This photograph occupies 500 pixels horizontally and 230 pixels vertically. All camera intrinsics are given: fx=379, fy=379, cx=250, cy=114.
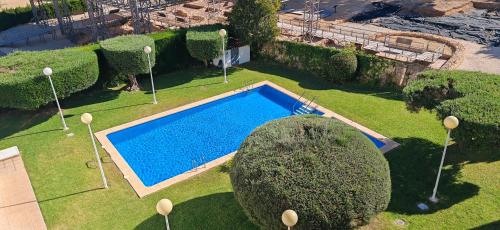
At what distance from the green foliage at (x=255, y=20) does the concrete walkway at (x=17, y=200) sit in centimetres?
1493

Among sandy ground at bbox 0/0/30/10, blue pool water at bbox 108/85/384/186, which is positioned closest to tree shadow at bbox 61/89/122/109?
blue pool water at bbox 108/85/384/186

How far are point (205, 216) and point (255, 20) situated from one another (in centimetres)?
1534

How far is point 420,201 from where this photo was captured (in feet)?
43.0

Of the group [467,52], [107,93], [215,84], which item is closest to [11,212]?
[107,93]

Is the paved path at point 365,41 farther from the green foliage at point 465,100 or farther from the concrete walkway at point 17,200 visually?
the concrete walkway at point 17,200

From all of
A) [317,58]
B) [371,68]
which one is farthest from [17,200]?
[371,68]

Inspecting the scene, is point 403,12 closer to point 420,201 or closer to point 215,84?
point 215,84

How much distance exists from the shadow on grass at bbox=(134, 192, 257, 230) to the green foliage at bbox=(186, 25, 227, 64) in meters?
12.2

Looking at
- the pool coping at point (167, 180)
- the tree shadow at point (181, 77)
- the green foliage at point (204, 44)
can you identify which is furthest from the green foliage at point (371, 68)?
the green foliage at point (204, 44)

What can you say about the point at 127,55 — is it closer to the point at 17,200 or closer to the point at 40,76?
the point at 40,76

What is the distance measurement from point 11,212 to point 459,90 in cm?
1677

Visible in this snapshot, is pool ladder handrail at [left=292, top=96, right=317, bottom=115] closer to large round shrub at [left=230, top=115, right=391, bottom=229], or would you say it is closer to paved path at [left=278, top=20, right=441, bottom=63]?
paved path at [left=278, top=20, right=441, bottom=63]

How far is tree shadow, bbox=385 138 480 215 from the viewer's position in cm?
1303

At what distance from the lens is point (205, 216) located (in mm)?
12930
